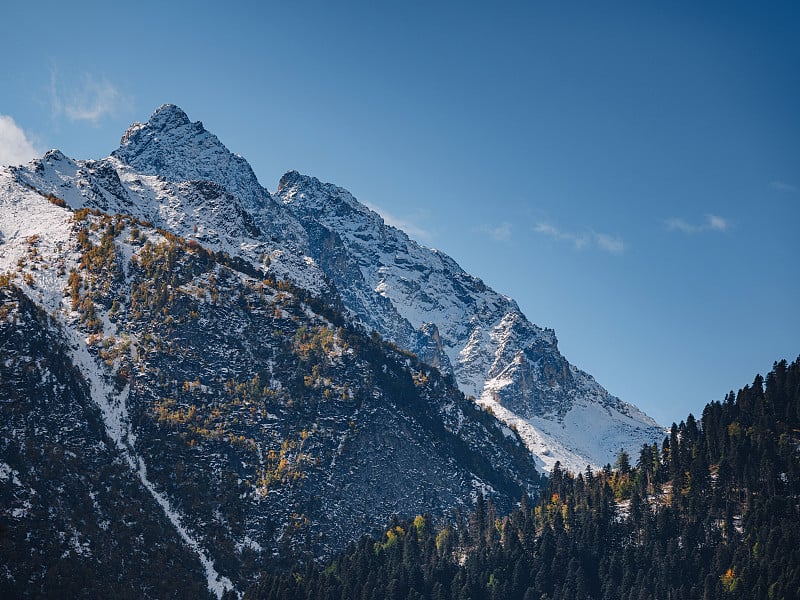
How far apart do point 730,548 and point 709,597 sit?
14773mm

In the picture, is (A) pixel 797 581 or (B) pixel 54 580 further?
(B) pixel 54 580

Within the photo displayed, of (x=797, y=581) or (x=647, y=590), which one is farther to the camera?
(x=647, y=590)

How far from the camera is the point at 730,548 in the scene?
198625mm

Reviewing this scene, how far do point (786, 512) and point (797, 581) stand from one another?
22366 mm

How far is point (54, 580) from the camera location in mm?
199875

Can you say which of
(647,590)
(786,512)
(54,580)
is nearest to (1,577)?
(54,580)

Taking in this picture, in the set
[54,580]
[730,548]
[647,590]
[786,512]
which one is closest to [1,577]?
[54,580]

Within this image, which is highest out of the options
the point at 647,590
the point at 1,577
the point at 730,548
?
the point at 730,548

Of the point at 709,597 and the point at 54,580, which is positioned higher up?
the point at 709,597

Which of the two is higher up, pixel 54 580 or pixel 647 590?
pixel 647 590

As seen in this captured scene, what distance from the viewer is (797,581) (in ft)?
587

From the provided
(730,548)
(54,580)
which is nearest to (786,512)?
(730,548)

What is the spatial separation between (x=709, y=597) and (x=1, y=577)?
458 feet

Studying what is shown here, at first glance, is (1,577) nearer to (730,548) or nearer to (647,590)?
(647,590)
